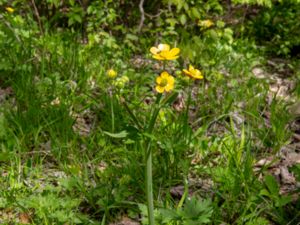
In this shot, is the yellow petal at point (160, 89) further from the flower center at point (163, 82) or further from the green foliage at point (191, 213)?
the green foliage at point (191, 213)

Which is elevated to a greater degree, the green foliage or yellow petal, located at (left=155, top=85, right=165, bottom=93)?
yellow petal, located at (left=155, top=85, right=165, bottom=93)

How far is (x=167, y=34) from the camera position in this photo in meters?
3.59

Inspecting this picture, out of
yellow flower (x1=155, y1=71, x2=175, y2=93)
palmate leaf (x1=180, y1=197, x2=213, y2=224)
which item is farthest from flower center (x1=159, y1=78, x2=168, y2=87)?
palmate leaf (x1=180, y1=197, x2=213, y2=224)

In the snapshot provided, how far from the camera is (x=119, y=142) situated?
7.90ft

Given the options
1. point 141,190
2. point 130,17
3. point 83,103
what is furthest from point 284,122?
point 130,17

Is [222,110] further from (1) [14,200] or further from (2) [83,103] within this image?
(1) [14,200]

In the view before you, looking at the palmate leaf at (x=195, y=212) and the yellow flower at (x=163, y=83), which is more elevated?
the yellow flower at (x=163, y=83)

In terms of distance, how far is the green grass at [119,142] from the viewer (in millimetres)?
1937

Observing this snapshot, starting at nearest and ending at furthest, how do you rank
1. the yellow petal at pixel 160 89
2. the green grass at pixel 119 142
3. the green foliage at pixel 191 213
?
the yellow petal at pixel 160 89 < the green foliage at pixel 191 213 < the green grass at pixel 119 142

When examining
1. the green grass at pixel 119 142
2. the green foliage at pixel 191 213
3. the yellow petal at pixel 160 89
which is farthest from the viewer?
the green grass at pixel 119 142

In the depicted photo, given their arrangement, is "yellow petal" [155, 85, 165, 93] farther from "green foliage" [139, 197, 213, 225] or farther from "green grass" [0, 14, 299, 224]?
"green foliage" [139, 197, 213, 225]

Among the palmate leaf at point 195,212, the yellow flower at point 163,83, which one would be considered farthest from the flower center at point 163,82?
the palmate leaf at point 195,212

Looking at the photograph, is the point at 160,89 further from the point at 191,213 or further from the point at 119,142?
the point at 119,142

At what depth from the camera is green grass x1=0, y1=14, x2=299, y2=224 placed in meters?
1.94
